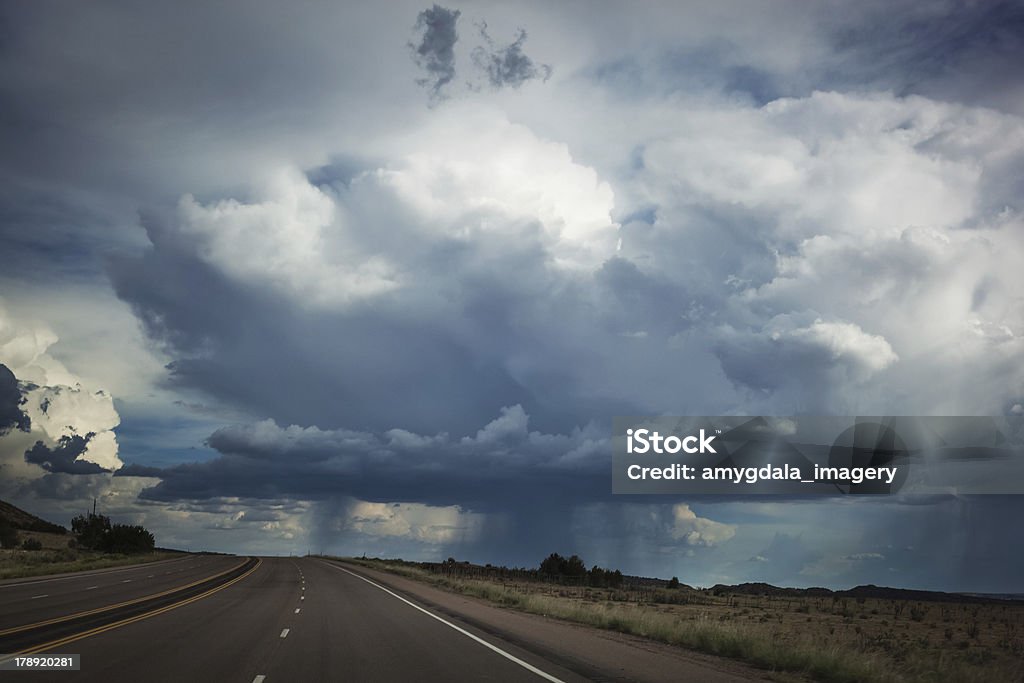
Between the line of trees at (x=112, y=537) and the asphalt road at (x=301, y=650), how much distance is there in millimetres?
97231

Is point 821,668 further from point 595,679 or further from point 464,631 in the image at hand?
point 464,631

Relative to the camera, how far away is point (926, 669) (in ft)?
53.9

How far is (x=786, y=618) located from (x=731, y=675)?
3411 centimetres

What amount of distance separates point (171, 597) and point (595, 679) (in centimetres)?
2391

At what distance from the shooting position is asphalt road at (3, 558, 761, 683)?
41.7 feet

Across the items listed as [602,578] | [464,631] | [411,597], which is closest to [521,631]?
[464,631]

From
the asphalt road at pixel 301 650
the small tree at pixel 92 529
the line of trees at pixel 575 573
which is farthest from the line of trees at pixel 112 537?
the asphalt road at pixel 301 650

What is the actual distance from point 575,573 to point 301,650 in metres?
98.3

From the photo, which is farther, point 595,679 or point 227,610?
point 227,610

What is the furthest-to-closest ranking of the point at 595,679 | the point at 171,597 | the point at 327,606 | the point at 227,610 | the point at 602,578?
the point at 602,578, the point at 171,597, the point at 327,606, the point at 227,610, the point at 595,679

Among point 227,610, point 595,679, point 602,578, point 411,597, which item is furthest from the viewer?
point 602,578

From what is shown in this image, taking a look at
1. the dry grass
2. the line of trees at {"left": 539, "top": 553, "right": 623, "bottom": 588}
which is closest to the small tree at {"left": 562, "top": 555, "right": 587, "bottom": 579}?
the line of trees at {"left": 539, "top": 553, "right": 623, "bottom": 588}

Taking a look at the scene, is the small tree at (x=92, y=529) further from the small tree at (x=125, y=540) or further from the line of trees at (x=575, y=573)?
the line of trees at (x=575, y=573)

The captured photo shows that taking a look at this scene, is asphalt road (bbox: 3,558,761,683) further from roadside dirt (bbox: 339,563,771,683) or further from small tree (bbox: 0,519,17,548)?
small tree (bbox: 0,519,17,548)
